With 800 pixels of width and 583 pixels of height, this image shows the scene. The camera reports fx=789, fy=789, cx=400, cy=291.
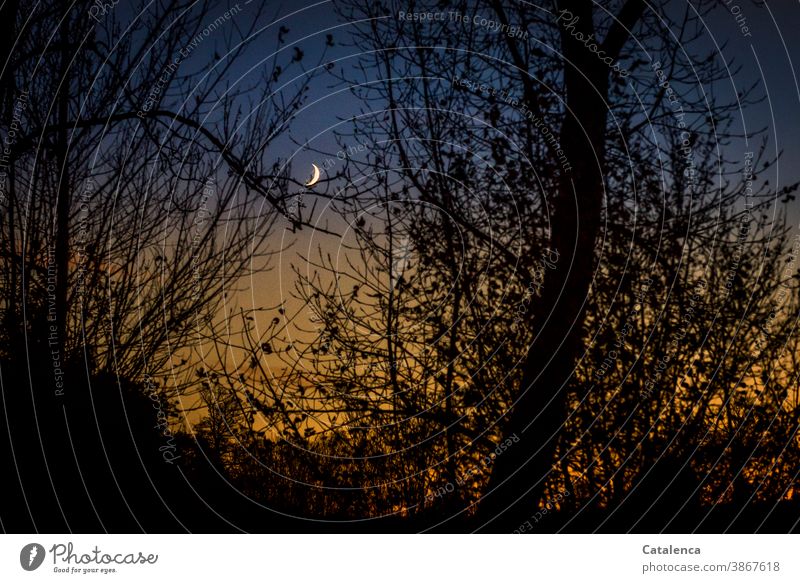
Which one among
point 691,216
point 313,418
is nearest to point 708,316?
point 691,216

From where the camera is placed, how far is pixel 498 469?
7.32 meters

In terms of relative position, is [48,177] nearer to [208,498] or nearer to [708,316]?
[208,498]

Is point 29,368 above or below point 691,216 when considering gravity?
below

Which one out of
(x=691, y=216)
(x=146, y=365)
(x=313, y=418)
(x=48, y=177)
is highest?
(x=48, y=177)

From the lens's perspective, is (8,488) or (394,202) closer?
(8,488)

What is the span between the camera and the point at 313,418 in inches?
320

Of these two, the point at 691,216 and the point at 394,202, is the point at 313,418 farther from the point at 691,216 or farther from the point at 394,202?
the point at 691,216

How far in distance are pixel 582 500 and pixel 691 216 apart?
2935mm
